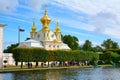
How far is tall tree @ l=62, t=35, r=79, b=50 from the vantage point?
107838mm

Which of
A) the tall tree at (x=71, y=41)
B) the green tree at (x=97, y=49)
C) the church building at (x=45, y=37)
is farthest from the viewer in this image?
the green tree at (x=97, y=49)

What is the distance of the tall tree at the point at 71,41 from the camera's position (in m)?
108

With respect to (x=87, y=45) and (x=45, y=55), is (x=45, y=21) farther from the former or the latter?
(x=87, y=45)

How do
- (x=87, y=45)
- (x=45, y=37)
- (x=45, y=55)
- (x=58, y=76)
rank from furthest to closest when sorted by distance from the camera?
(x=87, y=45) < (x=45, y=37) < (x=45, y=55) < (x=58, y=76)

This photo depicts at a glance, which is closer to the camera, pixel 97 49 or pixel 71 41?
pixel 71 41

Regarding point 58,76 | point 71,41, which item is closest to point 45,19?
point 71,41

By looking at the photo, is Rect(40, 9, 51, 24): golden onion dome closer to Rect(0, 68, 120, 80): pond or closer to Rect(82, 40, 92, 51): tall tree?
Rect(82, 40, 92, 51): tall tree

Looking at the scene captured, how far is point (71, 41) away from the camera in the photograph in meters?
108

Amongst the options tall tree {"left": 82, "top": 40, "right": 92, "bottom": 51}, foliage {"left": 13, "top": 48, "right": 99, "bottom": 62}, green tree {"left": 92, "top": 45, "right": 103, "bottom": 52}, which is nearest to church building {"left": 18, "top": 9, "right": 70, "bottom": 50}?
foliage {"left": 13, "top": 48, "right": 99, "bottom": 62}

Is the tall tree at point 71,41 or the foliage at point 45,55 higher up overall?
the tall tree at point 71,41

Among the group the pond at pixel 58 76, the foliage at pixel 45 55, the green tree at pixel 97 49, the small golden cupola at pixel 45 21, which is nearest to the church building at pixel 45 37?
the small golden cupola at pixel 45 21

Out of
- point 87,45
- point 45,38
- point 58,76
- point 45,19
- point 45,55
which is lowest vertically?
point 58,76

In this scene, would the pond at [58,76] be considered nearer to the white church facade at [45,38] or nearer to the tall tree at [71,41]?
the white church facade at [45,38]

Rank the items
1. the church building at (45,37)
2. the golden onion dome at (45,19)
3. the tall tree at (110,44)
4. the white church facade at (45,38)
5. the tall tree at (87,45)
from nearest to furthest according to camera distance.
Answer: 1. the white church facade at (45,38)
2. the church building at (45,37)
3. the golden onion dome at (45,19)
4. the tall tree at (87,45)
5. the tall tree at (110,44)
